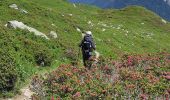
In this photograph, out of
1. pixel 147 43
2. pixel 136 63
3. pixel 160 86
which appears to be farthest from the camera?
pixel 147 43

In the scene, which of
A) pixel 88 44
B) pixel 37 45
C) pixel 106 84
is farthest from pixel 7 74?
pixel 37 45

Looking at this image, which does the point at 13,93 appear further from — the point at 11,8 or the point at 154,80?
the point at 11,8

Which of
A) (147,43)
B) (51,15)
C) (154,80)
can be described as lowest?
(147,43)

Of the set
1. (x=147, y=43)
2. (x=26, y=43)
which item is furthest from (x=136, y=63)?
(x=147, y=43)

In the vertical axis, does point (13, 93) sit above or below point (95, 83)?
below

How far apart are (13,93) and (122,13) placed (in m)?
86.3

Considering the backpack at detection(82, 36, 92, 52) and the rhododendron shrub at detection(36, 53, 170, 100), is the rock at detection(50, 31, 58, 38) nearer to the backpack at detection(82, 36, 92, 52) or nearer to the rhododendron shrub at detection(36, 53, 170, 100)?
the backpack at detection(82, 36, 92, 52)

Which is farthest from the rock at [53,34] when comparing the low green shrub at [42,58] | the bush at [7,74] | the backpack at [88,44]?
the bush at [7,74]

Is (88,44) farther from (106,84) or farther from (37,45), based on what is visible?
(106,84)

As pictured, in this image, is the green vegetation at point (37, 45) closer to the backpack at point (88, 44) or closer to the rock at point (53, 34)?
the rock at point (53, 34)

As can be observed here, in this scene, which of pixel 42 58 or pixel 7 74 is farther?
pixel 42 58

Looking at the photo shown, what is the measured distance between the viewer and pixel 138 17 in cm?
10056

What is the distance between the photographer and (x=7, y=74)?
60.8 ft

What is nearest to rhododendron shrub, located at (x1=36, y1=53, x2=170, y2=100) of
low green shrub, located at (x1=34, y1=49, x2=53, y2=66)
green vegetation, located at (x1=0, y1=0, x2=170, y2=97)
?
green vegetation, located at (x1=0, y1=0, x2=170, y2=97)
